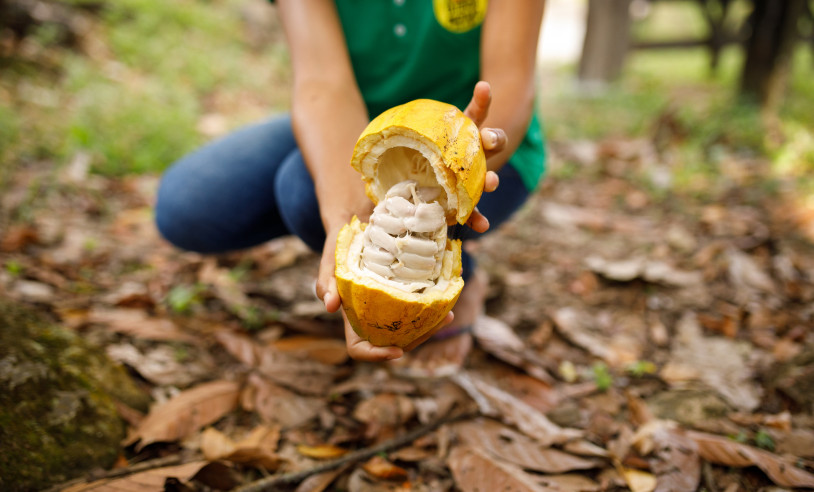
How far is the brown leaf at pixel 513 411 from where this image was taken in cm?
153

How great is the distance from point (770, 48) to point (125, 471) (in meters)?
4.83

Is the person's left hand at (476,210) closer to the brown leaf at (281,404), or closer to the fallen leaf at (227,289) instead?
the brown leaf at (281,404)

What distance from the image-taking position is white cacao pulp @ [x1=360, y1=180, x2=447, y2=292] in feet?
3.64

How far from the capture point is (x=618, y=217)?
9.80ft

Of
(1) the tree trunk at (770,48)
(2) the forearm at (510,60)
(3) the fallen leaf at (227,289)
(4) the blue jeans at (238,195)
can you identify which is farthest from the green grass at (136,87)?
(1) the tree trunk at (770,48)

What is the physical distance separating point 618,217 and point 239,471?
2.43 m

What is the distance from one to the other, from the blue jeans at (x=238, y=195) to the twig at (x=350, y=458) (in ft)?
1.69

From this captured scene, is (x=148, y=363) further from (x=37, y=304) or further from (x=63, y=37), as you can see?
(x=63, y=37)

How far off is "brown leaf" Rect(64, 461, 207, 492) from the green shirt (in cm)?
126

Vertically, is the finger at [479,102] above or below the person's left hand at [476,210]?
above

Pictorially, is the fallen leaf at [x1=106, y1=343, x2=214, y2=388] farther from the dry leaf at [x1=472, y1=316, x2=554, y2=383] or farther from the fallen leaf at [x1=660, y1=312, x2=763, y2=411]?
the fallen leaf at [x1=660, y1=312, x2=763, y2=411]

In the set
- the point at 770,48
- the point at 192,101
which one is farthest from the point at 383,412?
the point at 770,48

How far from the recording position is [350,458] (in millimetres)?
1380

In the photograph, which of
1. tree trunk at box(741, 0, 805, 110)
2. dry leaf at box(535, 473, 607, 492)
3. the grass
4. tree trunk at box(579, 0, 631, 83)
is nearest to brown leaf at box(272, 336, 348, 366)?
dry leaf at box(535, 473, 607, 492)
